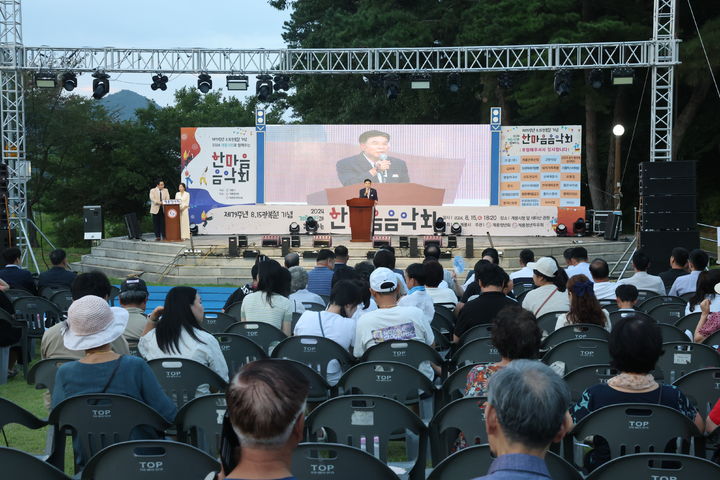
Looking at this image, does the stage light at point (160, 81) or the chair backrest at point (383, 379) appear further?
the stage light at point (160, 81)

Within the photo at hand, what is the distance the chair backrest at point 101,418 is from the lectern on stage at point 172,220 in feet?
48.6

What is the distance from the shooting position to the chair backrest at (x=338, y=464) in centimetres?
262

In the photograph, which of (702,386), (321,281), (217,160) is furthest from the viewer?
(217,160)

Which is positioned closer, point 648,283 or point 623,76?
point 648,283

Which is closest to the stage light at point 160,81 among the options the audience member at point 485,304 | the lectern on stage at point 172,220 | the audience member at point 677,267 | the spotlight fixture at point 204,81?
the spotlight fixture at point 204,81

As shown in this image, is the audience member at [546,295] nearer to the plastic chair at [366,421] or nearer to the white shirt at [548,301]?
the white shirt at [548,301]

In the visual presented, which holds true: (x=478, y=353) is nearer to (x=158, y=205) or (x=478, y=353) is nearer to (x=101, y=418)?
(x=101, y=418)

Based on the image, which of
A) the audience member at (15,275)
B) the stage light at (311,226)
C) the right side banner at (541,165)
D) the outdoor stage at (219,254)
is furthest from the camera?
the right side banner at (541,165)

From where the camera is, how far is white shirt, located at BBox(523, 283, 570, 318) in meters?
6.49

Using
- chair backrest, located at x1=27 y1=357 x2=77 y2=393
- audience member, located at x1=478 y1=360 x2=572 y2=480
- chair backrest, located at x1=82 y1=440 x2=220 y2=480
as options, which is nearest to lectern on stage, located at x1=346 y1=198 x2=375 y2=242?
chair backrest, located at x1=27 y1=357 x2=77 y2=393

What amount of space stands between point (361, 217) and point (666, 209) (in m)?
6.11

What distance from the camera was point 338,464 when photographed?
266 cm

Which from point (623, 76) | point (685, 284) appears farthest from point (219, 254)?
point (685, 284)

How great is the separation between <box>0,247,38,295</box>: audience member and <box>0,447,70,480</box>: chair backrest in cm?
644
